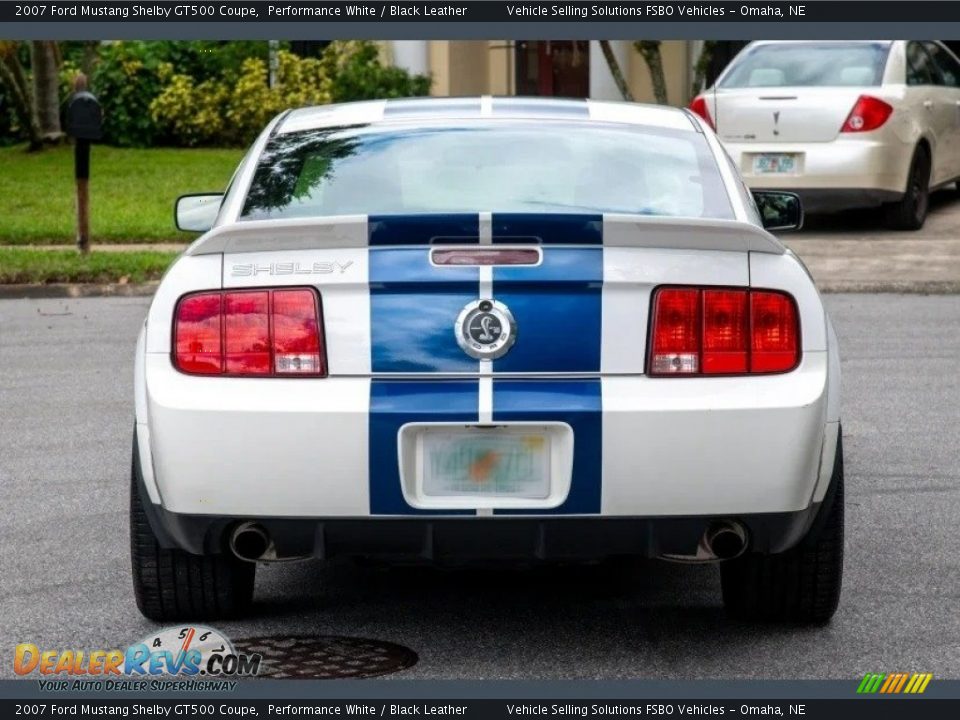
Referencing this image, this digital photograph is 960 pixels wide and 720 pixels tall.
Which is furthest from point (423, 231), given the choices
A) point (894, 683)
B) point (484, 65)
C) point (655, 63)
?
point (484, 65)

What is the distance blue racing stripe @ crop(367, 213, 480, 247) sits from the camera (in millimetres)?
4656

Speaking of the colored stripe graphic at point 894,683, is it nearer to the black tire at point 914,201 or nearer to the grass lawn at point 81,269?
the grass lawn at point 81,269

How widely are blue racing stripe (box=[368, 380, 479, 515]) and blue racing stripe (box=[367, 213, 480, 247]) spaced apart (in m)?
0.35

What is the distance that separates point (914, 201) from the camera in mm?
15617

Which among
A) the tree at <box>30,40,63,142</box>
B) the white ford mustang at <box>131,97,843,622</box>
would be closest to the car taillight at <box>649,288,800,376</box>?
the white ford mustang at <box>131,97,843,622</box>

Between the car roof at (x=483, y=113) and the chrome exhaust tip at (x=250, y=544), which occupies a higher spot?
the car roof at (x=483, y=113)

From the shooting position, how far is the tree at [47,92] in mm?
23438

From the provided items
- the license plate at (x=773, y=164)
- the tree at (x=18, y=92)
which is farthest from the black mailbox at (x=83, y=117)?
the tree at (x=18, y=92)

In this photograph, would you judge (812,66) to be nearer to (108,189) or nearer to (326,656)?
(108,189)

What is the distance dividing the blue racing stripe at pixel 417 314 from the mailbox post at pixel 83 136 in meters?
10.6

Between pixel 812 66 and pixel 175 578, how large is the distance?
1140 cm

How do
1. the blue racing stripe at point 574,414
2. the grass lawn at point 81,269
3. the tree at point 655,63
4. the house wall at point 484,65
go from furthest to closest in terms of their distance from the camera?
Answer: the house wall at point 484,65
the tree at point 655,63
the grass lawn at point 81,269
the blue racing stripe at point 574,414
